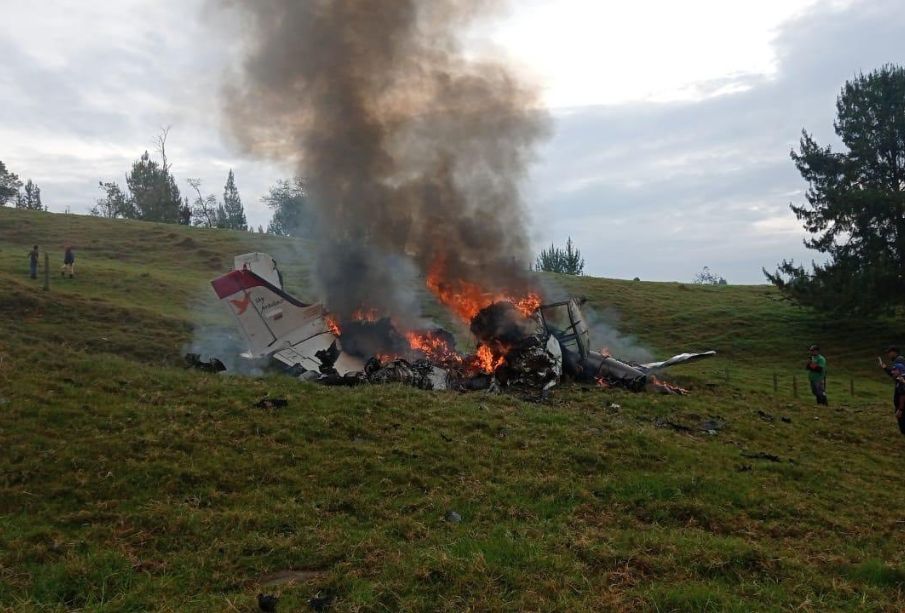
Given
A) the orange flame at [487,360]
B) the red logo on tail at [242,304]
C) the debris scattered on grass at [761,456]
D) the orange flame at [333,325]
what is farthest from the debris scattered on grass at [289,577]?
the orange flame at [333,325]

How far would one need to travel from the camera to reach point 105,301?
25.2 m

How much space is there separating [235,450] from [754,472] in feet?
27.2

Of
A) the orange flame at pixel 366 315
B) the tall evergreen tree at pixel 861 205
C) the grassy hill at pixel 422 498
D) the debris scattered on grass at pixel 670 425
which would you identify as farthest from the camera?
the tall evergreen tree at pixel 861 205

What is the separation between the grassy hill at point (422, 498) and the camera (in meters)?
5.76

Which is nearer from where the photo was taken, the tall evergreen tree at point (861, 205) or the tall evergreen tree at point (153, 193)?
the tall evergreen tree at point (861, 205)

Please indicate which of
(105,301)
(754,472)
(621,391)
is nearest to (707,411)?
(621,391)

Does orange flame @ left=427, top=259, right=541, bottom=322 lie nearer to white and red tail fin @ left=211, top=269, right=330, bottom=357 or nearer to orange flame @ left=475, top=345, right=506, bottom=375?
orange flame @ left=475, top=345, right=506, bottom=375

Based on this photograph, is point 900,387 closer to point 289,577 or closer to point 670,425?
point 670,425

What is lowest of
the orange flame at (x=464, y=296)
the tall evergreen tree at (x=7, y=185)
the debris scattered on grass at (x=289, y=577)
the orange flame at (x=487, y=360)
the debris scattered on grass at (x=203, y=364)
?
the debris scattered on grass at (x=289, y=577)

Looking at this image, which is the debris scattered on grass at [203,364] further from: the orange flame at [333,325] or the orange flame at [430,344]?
the orange flame at [430,344]

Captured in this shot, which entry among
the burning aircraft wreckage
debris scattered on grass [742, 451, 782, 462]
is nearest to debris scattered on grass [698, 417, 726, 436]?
debris scattered on grass [742, 451, 782, 462]

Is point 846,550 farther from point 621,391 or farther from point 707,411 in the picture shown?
point 621,391

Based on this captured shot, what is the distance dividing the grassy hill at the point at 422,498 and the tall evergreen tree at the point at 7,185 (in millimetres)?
89160

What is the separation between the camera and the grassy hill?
5.76 metres
